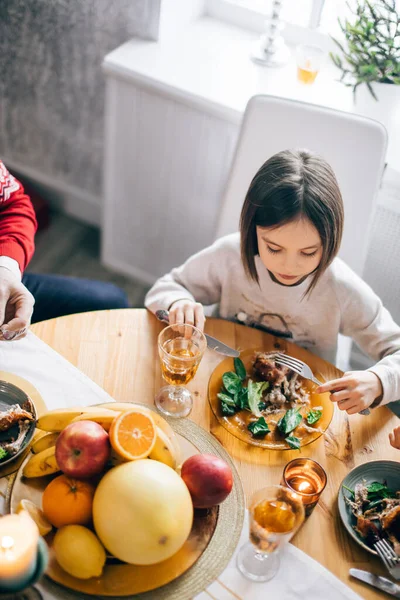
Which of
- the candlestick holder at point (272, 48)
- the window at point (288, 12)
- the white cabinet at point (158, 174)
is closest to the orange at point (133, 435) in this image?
the white cabinet at point (158, 174)

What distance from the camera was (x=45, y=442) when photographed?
97 centimetres

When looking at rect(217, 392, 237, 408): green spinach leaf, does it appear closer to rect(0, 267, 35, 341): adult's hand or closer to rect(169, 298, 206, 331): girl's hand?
rect(169, 298, 206, 331): girl's hand

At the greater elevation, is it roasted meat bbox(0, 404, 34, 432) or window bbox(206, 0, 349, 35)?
window bbox(206, 0, 349, 35)

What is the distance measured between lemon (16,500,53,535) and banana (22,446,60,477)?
2.1 inches

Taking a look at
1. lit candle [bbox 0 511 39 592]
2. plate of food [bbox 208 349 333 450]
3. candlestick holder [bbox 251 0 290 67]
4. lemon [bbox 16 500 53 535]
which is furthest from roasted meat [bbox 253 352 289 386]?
candlestick holder [bbox 251 0 290 67]

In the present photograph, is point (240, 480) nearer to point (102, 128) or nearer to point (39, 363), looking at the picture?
point (39, 363)

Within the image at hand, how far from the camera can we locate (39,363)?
3.83 ft

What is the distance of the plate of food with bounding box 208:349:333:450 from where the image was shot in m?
1.11

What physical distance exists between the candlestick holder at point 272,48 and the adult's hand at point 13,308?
118 cm

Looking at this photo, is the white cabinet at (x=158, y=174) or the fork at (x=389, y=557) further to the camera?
the white cabinet at (x=158, y=174)

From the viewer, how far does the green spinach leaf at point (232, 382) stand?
3.85ft

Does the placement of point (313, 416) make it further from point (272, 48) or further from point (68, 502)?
point (272, 48)

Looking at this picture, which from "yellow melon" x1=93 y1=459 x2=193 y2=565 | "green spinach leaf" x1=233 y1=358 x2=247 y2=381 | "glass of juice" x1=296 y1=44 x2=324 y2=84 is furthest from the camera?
"glass of juice" x1=296 y1=44 x2=324 y2=84

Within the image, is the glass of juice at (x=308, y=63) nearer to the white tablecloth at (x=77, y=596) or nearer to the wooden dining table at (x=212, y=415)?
the wooden dining table at (x=212, y=415)
